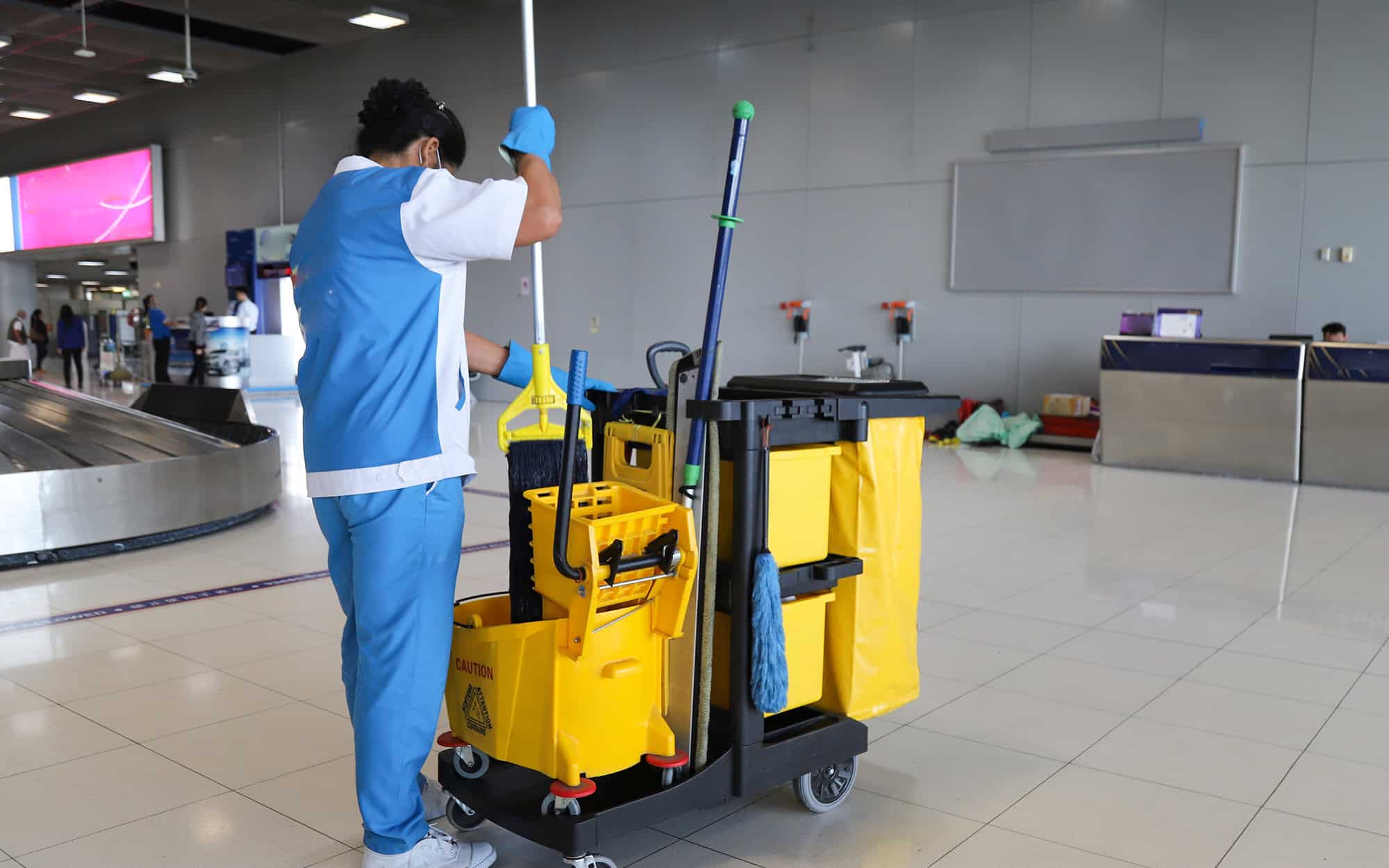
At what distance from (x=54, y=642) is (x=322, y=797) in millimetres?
1820

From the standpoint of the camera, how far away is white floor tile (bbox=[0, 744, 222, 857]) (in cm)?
230

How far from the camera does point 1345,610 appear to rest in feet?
14.0

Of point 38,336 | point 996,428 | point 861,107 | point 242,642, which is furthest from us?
point 38,336

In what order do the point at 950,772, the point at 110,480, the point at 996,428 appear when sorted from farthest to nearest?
the point at 996,428, the point at 110,480, the point at 950,772

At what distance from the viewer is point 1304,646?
3.75 metres

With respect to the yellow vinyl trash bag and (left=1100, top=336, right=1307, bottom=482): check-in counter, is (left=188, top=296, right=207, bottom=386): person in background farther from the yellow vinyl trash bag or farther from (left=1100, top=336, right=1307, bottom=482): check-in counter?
the yellow vinyl trash bag

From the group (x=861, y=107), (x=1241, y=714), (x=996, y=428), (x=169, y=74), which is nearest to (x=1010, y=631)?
(x=1241, y=714)

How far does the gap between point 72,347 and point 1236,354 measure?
62.4 ft

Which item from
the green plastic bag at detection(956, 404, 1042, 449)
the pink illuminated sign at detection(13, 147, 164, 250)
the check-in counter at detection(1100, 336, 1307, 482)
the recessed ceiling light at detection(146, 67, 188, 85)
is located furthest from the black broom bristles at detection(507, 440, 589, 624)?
the pink illuminated sign at detection(13, 147, 164, 250)

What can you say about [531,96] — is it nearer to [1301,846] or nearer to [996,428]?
[1301,846]

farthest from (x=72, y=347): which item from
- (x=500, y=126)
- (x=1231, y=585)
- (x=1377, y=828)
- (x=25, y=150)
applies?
(x=1377, y=828)

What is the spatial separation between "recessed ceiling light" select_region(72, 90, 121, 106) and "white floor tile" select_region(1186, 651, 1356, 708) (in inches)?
807

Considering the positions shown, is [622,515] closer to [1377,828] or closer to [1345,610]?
[1377,828]

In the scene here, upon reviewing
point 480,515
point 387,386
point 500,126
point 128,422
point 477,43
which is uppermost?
point 477,43
